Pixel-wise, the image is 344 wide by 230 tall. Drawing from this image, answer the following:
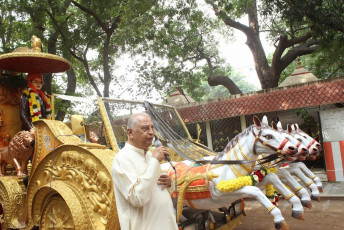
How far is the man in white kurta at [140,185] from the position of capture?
1.88m

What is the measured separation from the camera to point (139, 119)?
208cm

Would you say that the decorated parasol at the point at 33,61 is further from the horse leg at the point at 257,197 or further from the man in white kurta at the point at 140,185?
the horse leg at the point at 257,197

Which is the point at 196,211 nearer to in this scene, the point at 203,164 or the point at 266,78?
the point at 203,164

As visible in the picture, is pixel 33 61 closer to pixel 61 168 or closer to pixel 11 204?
pixel 61 168

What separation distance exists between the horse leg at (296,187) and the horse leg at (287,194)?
1.71 ft

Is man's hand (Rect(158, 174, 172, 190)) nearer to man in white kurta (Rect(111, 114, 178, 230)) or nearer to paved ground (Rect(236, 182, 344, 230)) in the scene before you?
man in white kurta (Rect(111, 114, 178, 230))

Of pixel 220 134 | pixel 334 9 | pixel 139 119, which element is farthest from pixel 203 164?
pixel 334 9

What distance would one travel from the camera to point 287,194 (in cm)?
364

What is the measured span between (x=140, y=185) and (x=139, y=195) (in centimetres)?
6

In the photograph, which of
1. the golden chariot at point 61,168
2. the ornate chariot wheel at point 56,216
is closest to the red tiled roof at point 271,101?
the golden chariot at point 61,168

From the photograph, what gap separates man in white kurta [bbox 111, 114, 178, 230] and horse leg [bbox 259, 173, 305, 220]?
2.09 meters

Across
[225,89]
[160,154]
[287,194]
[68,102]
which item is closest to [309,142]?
[287,194]

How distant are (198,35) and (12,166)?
1184 centimetres

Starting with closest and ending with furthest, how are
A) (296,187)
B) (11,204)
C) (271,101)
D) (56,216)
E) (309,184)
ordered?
(56,216)
(11,204)
(296,187)
(309,184)
(271,101)
